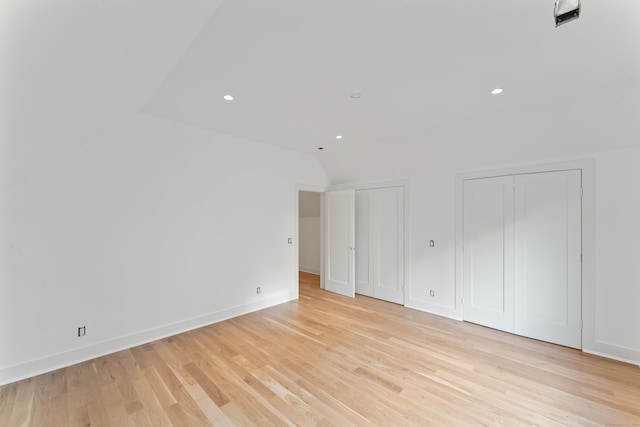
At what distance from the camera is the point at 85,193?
2590 mm

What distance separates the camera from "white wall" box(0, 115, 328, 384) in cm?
232

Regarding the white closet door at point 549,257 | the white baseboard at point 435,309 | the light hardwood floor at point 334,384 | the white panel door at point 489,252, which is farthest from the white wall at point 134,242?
the white closet door at point 549,257

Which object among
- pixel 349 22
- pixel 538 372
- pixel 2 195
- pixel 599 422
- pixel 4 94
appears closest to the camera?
pixel 4 94

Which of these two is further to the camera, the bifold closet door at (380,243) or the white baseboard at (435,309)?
the bifold closet door at (380,243)

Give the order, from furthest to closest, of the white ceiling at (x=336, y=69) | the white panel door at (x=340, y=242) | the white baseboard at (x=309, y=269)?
1. the white baseboard at (x=309, y=269)
2. the white panel door at (x=340, y=242)
3. the white ceiling at (x=336, y=69)

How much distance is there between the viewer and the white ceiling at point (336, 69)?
4.07 feet

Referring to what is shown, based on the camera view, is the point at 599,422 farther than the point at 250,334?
No

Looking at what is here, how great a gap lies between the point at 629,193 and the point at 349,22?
132 inches

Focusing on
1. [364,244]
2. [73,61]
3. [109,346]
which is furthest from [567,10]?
[109,346]

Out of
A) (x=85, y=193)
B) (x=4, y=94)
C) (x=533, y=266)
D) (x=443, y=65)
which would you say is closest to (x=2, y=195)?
(x=85, y=193)

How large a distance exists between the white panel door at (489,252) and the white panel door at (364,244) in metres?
1.62

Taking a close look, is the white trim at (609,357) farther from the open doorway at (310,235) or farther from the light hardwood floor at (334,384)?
the open doorway at (310,235)

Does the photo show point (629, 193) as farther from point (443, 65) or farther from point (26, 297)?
point (26, 297)

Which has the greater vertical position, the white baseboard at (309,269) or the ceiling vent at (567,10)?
the ceiling vent at (567,10)
